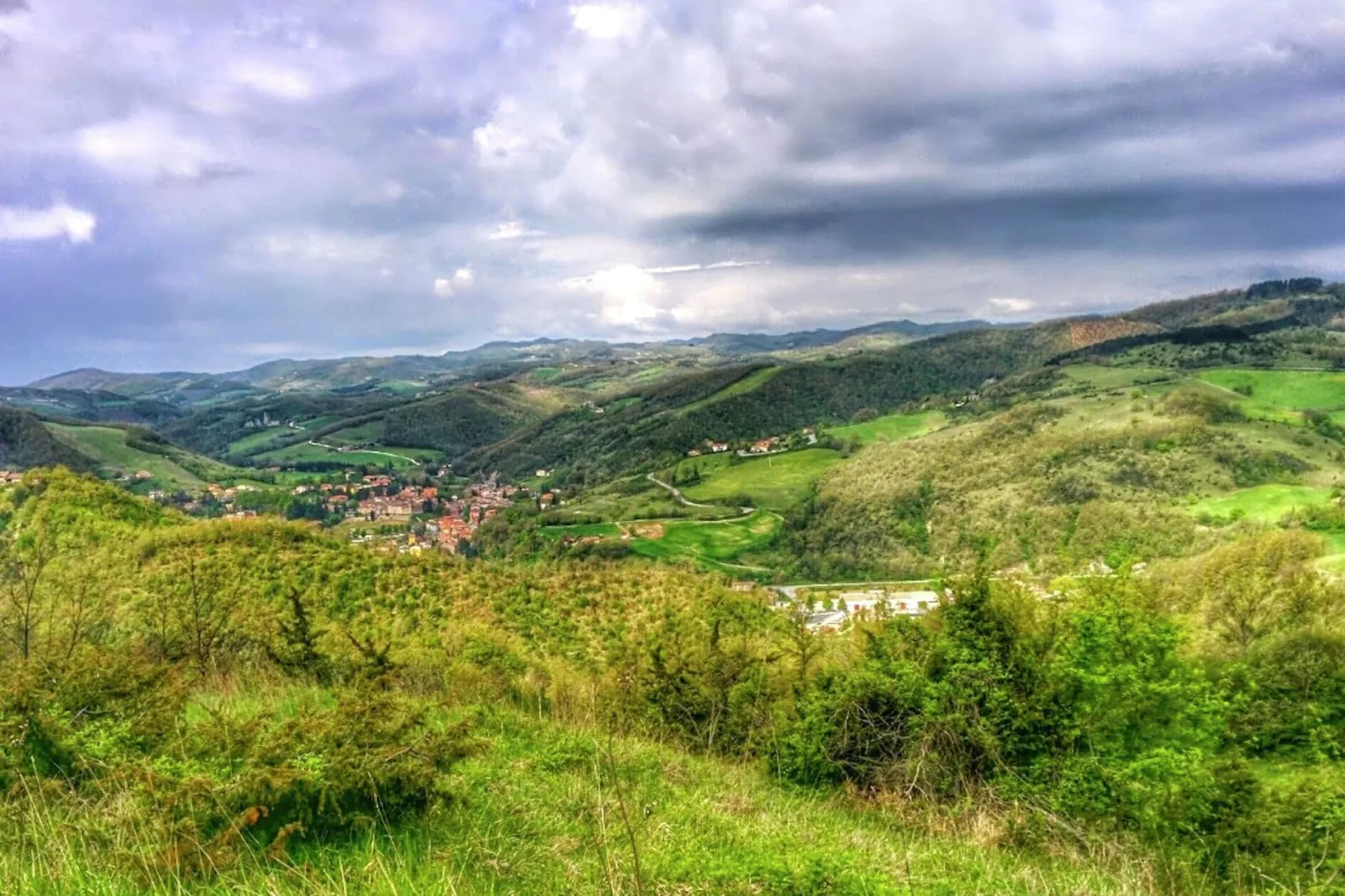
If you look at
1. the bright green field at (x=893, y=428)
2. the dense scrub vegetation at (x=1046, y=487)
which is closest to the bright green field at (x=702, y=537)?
the dense scrub vegetation at (x=1046, y=487)

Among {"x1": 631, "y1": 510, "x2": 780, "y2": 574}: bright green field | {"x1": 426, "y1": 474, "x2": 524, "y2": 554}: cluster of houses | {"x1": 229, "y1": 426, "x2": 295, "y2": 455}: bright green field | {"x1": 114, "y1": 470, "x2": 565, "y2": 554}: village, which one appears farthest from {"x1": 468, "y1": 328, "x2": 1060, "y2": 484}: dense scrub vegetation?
{"x1": 229, "y1": 426, "x2": 295, "y2": 455}: bright green field

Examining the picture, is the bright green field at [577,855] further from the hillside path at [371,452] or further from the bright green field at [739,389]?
the hillside path at [371,452]

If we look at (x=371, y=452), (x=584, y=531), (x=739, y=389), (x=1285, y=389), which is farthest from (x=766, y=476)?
(x=371, y=452)

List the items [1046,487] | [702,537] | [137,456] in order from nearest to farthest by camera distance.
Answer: [1046,487], [702,537], [137,456]

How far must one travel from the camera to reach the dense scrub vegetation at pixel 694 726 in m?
3.40

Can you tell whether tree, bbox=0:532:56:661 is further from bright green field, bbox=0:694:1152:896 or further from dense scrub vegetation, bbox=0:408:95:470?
dense scrub vegetation, bbox=0:408:95:470

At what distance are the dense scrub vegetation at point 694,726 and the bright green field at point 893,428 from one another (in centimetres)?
10161

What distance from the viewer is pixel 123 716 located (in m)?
4.44

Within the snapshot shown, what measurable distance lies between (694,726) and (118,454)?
148 meters

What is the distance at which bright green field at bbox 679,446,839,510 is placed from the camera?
9188 cm

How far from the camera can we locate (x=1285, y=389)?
96.9m

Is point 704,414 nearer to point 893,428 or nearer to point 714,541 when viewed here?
point 893,428

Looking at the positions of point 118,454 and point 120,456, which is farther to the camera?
point 118,454

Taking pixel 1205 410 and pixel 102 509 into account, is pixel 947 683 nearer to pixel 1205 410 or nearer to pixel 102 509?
pixel 102 509
